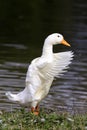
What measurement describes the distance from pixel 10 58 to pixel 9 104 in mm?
4993

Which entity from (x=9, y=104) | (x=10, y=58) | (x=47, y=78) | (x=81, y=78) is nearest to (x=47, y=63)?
(x=47, y=78)

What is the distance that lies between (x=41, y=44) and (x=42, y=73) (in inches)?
397

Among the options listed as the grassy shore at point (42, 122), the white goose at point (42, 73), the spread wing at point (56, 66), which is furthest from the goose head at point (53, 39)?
the grassy shore at point (42, 122)

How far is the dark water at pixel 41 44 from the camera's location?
12945 millimetres

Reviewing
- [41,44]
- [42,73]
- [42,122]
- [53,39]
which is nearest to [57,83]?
[53,39]

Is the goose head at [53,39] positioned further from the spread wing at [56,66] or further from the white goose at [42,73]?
the spread wing at [56,66]

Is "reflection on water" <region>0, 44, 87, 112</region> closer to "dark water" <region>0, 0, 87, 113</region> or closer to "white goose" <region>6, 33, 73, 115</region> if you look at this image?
"dark water" <region>0, 0, 87, 113</region>

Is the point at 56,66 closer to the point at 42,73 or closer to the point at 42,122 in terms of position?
the point at 42,73

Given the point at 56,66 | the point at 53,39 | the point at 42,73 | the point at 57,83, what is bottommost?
the point at 57,83

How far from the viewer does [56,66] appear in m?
10.0

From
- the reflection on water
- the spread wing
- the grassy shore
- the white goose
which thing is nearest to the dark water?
the reflection on water

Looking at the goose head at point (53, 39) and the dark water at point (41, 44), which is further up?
the goose head at point (53, 39)

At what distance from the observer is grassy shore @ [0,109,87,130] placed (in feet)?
27.5

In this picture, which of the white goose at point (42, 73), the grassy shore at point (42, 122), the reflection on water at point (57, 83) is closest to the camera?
the grassy shore at point (42, 122)
